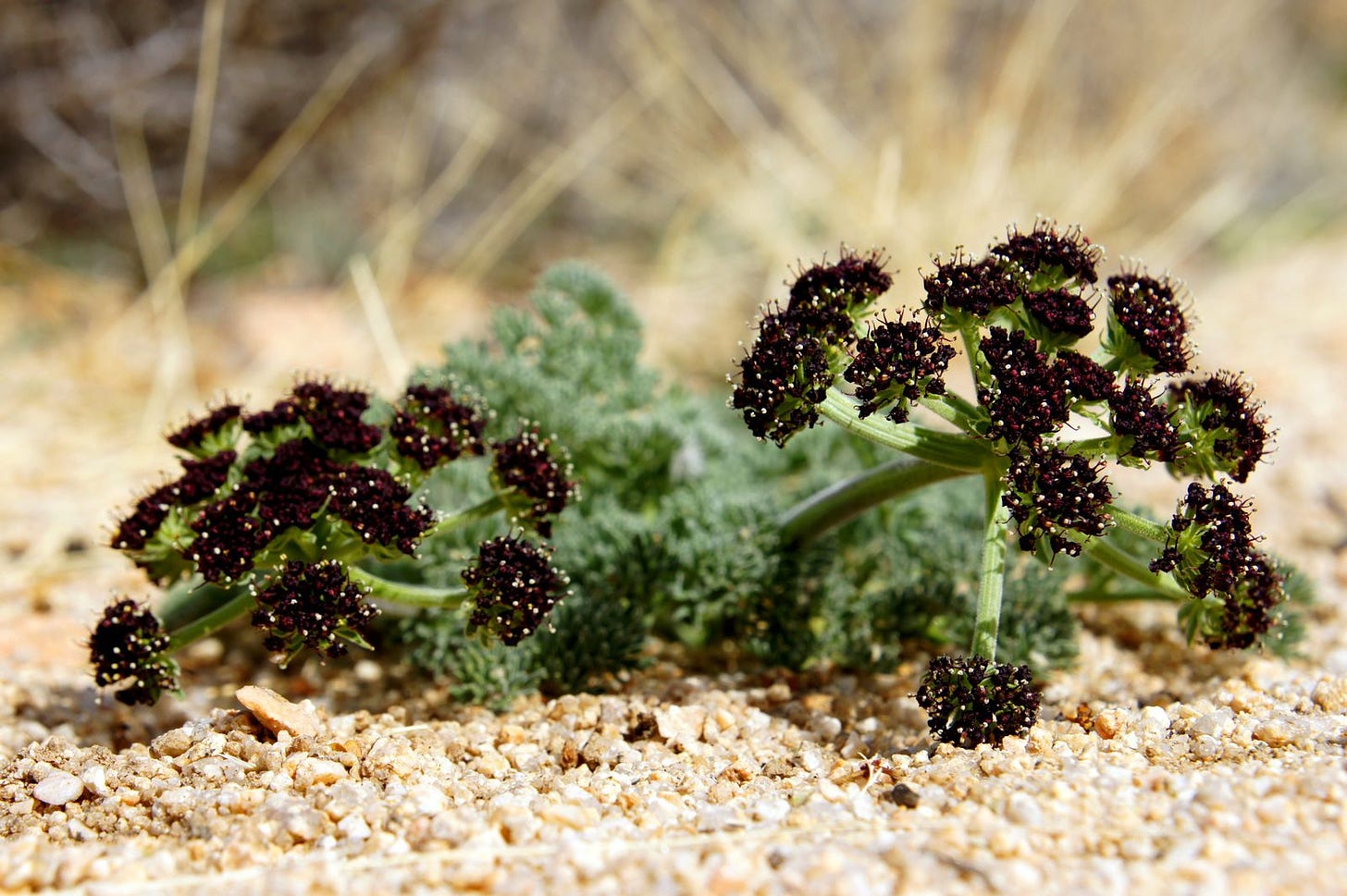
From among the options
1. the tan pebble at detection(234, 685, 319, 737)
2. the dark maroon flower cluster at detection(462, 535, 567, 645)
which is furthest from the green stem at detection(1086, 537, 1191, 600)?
the tan pebble at detection(234, 685, 319, 737)

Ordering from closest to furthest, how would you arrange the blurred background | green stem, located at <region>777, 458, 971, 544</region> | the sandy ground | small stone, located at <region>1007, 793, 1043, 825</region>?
the sandy ground
small stone, located at <region>1007, 793, 1043, 825</region>
green stem, located at <region>777, 458, 971, 544</region>
the blurred background

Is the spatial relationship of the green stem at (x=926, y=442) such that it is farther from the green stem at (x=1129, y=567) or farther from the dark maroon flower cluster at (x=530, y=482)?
the dark maroon flower cluster at (x=530, y=482)

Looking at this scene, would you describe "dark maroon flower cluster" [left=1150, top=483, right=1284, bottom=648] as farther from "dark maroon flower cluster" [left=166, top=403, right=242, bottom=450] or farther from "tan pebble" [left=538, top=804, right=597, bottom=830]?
"dark maroon flower cluster" [left=166, top=403, right=242, bottom=450]

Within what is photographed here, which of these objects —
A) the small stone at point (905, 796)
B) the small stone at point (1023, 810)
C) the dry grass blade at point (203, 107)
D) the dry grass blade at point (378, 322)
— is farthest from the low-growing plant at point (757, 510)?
the dry grass blade at point (203, 107)

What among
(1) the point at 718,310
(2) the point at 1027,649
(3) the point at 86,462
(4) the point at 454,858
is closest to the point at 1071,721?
(2) the point at 1027,649

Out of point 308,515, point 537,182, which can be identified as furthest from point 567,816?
point 537,182

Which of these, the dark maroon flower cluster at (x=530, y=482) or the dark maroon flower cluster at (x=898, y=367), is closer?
the dark maroon flower cluster at (x=898, y=367)

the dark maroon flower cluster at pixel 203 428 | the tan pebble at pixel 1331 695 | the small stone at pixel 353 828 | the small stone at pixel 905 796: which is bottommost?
the small stone at pixel 353 828
